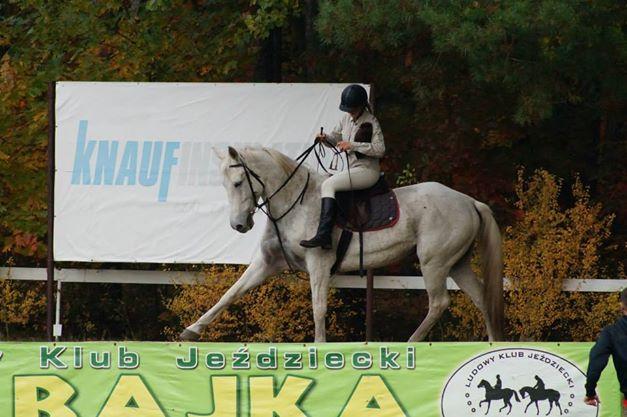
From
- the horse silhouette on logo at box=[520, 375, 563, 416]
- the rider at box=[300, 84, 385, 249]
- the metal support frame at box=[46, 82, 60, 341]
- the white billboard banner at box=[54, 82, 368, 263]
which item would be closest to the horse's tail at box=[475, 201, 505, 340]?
the rider at box=[300, 84, 385, 249]

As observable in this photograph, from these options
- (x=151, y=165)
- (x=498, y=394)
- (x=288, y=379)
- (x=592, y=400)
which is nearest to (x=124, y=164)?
(x=151, y=165)

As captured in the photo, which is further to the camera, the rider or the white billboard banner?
the white billboard banner

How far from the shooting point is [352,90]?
13969mm

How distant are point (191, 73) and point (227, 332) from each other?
431 centimetres

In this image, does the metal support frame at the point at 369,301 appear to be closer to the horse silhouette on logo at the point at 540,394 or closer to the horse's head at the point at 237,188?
the horse's head at the point at 237,188

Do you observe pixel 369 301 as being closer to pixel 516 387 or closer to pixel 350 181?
pixel 350 181

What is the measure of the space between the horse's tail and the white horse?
10mm

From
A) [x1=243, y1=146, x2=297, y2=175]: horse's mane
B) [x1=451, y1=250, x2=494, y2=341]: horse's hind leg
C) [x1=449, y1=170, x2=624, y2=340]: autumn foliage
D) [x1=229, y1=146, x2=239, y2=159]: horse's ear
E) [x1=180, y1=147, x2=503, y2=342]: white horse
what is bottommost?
[x1=449, y1=170, x2=624, y2=340]: autumn foliage

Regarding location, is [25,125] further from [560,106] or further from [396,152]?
[560,106]

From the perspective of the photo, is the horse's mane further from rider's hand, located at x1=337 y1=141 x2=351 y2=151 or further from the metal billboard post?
the metal billboard post

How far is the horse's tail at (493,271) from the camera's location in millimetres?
14445

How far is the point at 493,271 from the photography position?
14.4 m

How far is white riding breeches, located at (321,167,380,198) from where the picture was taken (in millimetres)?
13797

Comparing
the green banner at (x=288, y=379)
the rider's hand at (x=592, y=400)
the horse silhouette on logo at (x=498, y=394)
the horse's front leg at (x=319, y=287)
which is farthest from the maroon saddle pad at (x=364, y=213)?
the rider's hand at (x=592, y=400)
